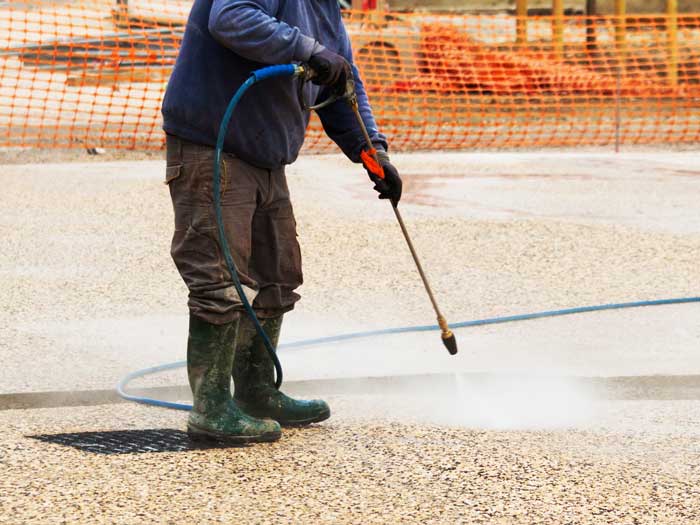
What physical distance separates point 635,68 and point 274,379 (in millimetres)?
14997

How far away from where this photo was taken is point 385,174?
4027 mm

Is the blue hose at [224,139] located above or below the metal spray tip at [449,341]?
above

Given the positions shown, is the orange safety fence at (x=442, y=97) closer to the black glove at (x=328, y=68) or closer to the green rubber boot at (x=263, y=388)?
the green rubber boot at (x=263, y=388)

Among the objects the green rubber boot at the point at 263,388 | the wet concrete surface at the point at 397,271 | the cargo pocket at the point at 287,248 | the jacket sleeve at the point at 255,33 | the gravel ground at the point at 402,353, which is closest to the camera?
the gravel ground at the point at 402,353

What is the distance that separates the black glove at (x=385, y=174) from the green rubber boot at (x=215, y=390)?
2.21 feet

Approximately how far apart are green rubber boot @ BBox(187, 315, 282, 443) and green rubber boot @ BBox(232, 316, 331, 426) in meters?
0.23

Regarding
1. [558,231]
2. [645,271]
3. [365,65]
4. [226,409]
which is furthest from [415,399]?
[365,65]

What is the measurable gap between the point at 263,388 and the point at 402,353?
45.8 inches

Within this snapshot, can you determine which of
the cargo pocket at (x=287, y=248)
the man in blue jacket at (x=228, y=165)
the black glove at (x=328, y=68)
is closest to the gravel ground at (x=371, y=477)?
the man in blue jacket at (x=228, y=165)

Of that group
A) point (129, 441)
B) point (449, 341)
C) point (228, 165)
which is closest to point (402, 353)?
point (449, 341)

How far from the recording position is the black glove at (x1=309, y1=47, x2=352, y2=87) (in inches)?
145

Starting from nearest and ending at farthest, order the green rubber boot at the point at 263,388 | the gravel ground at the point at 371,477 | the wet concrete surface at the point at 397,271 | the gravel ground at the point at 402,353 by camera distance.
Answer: the gravel ground at the point at 371,477 → the gravel ground at the point at 402,353 → the green rubber boot at the point at 263,388 → the wet concrete surface at the point at 397,271

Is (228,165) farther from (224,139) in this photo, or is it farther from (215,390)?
(215,390)

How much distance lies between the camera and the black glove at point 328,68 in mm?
3672
